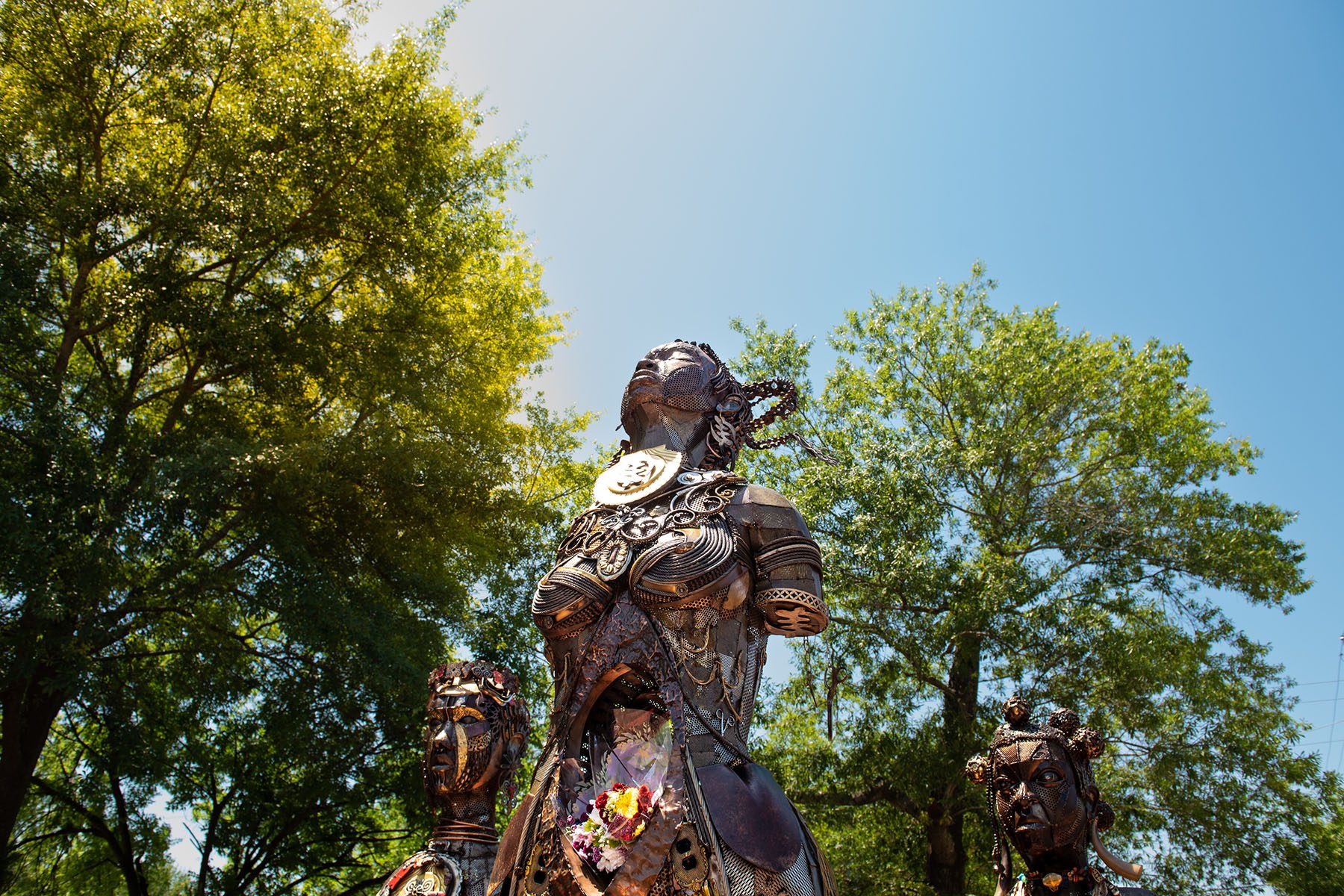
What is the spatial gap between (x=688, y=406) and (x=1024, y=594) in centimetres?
957

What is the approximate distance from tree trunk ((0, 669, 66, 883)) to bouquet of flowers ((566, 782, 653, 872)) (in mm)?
8666

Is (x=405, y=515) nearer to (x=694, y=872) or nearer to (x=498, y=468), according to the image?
(x=498, y=468)

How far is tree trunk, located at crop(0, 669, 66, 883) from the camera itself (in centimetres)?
1131

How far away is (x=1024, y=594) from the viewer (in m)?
14.4

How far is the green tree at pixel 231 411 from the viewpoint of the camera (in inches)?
442

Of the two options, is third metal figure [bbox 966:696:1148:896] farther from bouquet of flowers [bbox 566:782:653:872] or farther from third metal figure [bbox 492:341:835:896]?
bouquet of flowers [bbox 566:782:653:872]

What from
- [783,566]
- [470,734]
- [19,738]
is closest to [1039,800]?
[783,566]

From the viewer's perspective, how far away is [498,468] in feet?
47.4

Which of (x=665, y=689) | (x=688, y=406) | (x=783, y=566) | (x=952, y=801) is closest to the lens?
(x=665, y=689)

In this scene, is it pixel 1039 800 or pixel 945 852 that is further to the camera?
pixel 945 852

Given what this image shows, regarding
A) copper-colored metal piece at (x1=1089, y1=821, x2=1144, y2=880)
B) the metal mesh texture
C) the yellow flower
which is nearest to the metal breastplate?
the yellow flower

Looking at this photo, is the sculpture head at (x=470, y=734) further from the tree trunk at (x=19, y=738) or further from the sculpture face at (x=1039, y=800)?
the tree trunk at (x=19, y=738)

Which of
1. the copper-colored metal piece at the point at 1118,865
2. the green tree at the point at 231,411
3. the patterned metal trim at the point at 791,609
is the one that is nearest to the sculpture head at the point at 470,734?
the patterned metal trim at the point at 791,609

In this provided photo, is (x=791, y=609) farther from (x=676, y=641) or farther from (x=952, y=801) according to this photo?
(x=952, y=801)
